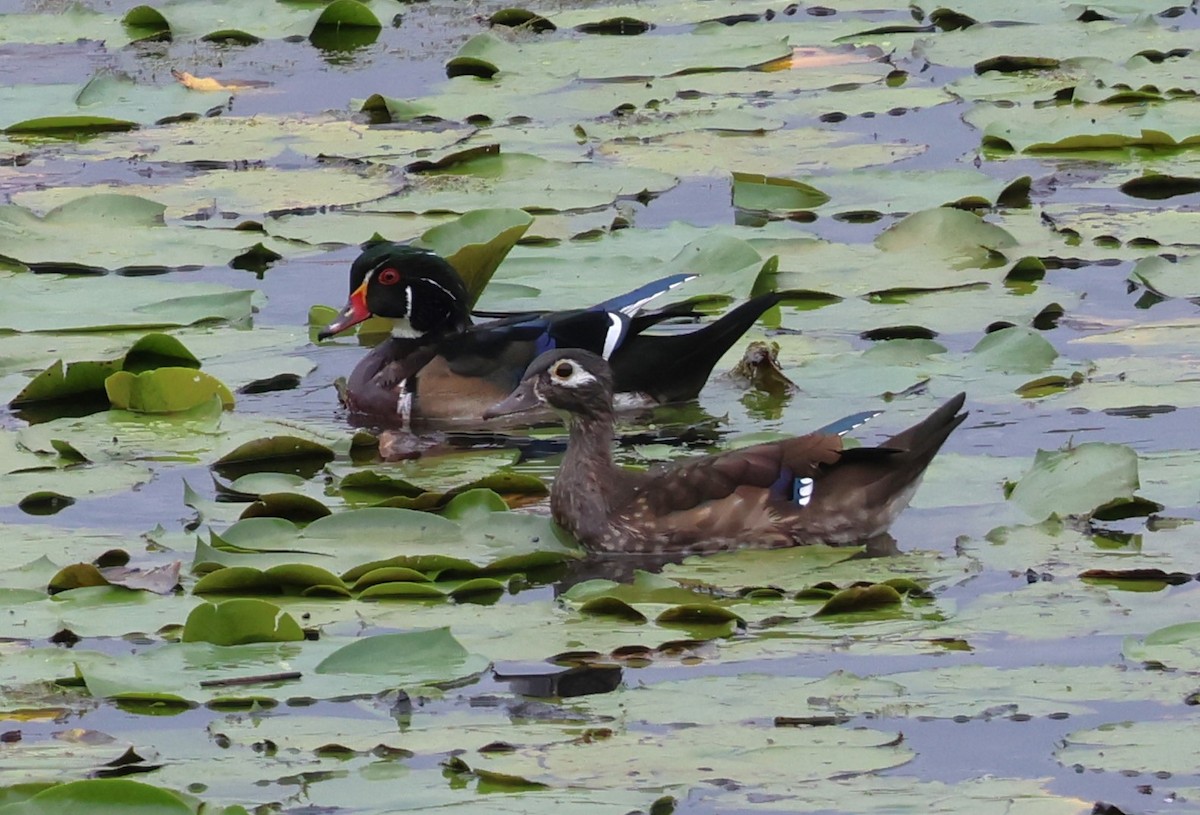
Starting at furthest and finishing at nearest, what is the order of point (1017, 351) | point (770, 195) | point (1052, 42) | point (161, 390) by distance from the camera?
point (1052, 42)
point (770, 195)
point (1017, 351)
point (161, 390)

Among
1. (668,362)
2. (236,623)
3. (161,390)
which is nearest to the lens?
(236,623)

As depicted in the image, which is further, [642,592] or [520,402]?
[520,402]

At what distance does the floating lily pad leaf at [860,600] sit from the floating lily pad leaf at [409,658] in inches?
37.9

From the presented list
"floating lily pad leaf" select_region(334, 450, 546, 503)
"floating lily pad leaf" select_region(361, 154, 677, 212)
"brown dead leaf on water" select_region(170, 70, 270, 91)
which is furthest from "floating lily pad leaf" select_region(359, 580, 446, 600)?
"brown dead leaf on water" select_region(170, 70, 270, 91)

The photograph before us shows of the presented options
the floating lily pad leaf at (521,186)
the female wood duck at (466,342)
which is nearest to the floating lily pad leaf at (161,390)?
the female wood duck at (466,342)

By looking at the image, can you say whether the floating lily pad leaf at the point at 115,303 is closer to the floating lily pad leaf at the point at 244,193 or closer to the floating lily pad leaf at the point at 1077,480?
the floating lily pad leaf at the point at 244,193

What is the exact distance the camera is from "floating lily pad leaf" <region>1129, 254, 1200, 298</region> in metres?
9.69

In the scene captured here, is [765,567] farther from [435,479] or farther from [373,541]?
[435,479]

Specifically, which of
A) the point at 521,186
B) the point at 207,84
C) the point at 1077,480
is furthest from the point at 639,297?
the point at 207,84

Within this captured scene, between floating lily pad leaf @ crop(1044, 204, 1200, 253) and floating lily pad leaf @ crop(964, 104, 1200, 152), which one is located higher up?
floating lily pad leaf @ crop(964, 104, 1200, 152)

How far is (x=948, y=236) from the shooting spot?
1038 centimetres

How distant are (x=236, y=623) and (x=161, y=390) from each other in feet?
8.79

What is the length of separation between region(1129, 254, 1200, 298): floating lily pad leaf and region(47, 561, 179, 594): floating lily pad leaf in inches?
170

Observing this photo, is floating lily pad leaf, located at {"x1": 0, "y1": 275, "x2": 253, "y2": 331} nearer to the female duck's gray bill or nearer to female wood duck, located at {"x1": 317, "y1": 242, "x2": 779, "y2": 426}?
female wood duck, located at {"x1": 317, "y1": 242, "x2": 779, "y2": 426}
